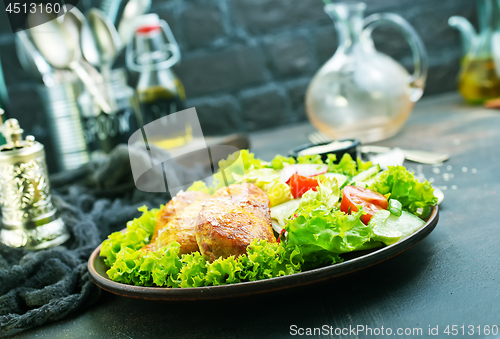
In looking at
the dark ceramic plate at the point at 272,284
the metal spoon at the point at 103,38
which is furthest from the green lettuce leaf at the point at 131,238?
the metal spoon at the point at 103,38

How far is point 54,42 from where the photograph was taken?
5.15ft

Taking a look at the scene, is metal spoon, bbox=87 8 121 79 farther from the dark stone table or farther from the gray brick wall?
the dark stone table

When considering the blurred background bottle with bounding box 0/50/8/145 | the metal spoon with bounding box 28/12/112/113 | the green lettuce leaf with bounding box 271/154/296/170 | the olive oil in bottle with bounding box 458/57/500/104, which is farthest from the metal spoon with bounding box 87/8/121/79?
the olive oil in bottle with bounding box 458/57/500/104

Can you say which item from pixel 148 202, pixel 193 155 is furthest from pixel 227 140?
pixel 148 202

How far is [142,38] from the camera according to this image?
1820 mm

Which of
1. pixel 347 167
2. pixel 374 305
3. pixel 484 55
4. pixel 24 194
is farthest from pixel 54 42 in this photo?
pixel 484 55

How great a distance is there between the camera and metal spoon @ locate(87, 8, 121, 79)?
167cm

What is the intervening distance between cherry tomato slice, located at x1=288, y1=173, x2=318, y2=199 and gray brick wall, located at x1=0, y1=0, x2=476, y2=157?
1569 millimetres

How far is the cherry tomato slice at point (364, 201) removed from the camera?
73 cm

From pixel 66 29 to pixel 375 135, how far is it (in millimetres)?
1128

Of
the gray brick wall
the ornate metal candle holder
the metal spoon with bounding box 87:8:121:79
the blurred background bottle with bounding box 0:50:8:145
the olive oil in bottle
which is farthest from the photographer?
the gray brick wall

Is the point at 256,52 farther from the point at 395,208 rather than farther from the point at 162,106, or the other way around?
the point at 395,208

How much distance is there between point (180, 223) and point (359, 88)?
984mm

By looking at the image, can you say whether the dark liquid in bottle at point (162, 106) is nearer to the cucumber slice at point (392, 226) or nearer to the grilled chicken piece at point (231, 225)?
the grilled chicken piece at point (231, 225)
